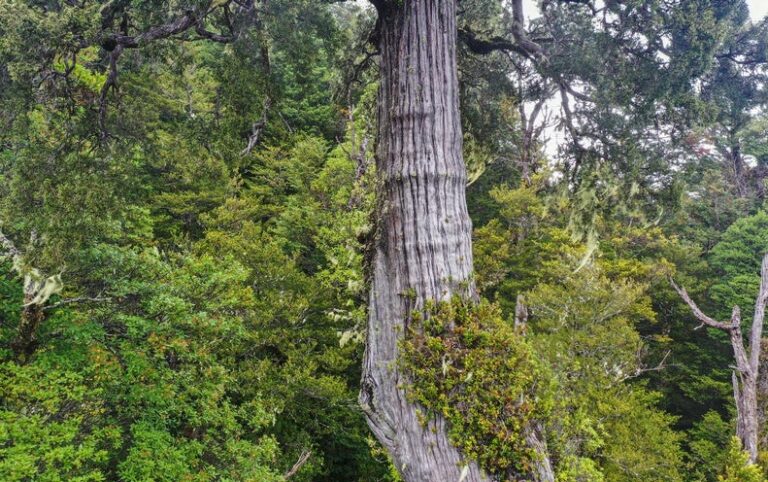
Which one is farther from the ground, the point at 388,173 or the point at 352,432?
the point at 388,173

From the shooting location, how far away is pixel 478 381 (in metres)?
2.81

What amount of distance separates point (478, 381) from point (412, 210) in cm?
119

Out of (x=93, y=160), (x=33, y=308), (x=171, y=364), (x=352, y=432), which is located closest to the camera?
(x=93, y=160)

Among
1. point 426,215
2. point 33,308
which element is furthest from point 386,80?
point 33,308

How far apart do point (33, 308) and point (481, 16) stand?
271 inches

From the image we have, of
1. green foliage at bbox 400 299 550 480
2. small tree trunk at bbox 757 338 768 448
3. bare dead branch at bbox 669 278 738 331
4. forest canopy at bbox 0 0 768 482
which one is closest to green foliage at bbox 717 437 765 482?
forest canopy at bbox 0 0 768 482

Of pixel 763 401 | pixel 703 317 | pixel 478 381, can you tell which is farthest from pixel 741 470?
pixel 763 401

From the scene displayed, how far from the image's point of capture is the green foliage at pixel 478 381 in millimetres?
2717

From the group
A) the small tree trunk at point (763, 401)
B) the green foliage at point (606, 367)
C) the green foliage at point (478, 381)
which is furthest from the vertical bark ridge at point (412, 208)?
the small tree trunk at point (763, 401)

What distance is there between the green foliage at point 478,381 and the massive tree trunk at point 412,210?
110 millimetres

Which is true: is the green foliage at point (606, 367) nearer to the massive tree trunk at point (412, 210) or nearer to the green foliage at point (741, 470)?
the green foliage at point (741, 470)

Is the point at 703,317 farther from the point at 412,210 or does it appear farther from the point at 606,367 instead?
the point at 412,210

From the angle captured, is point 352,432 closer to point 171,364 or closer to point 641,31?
point 171,364

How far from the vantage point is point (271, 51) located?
5.59 metres
